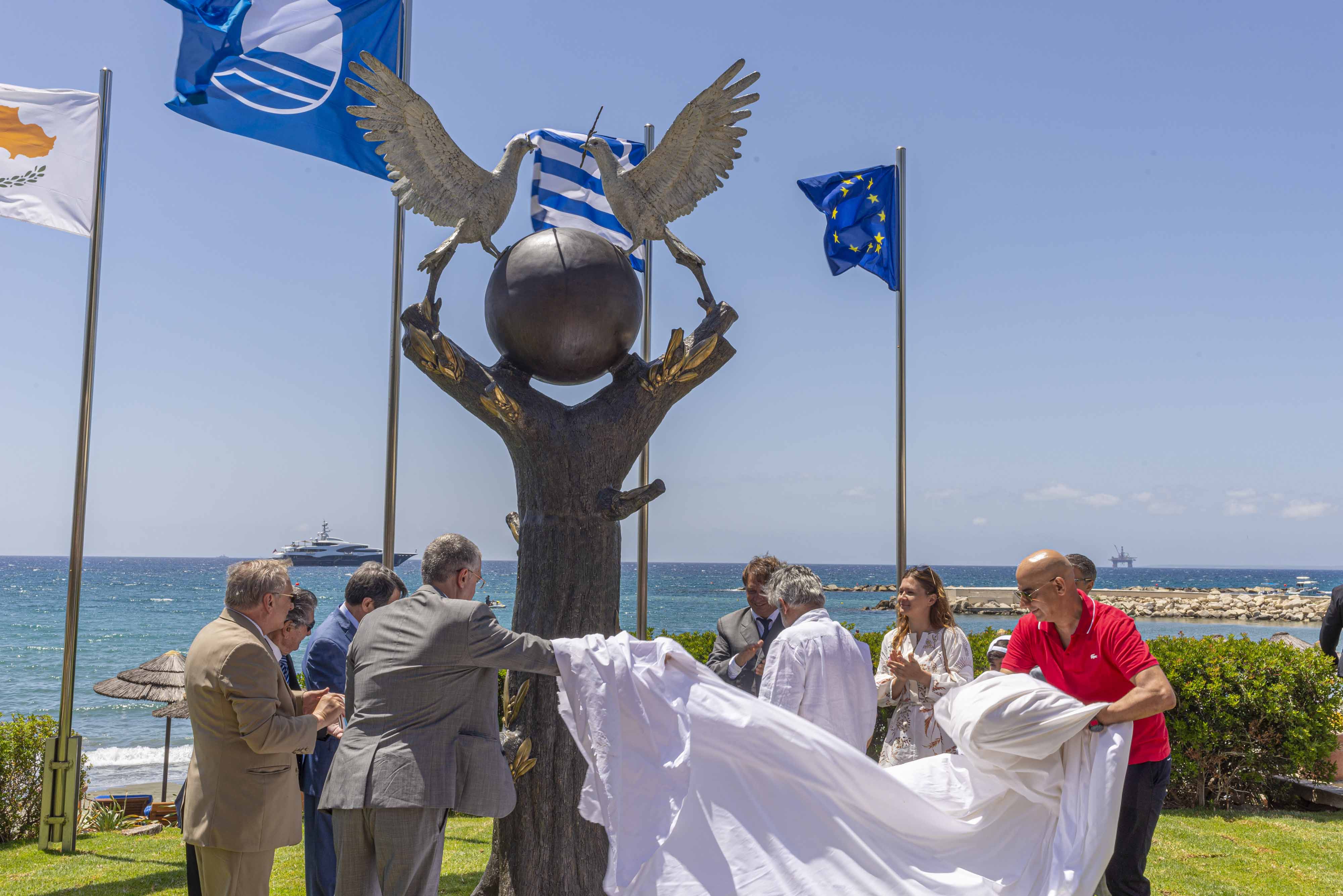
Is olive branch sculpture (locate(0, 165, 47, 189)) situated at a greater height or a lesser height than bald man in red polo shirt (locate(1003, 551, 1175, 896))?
greater

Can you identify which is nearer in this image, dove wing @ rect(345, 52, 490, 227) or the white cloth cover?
the white cloth cover

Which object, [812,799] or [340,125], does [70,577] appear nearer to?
[340,125]

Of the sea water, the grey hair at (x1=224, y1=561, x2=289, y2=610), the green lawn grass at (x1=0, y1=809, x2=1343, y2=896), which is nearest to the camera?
the grey hair at (x1=224, y1=561, x2=289, y2=610)

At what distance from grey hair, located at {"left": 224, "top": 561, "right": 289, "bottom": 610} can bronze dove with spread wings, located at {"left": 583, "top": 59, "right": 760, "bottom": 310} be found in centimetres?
288

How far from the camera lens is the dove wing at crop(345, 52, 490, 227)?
17.6ft

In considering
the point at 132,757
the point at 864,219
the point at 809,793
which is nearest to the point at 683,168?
the point at 809,793

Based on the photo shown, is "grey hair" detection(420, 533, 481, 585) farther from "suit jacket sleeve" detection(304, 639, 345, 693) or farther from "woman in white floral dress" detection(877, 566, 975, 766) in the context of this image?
"woman in white floral dress" detection(877, 566, 975, 766)

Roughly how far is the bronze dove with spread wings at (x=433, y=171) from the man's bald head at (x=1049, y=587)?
11.3ft

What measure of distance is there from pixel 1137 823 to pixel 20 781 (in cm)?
795

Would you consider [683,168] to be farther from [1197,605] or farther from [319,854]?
[1197,605]

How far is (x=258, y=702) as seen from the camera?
3713 millimetres

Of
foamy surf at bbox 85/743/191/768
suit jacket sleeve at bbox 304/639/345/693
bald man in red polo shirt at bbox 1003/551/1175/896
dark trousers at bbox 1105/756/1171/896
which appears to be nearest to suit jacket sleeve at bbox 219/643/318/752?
suit jacket sleeve at bbox 304/639/345/693

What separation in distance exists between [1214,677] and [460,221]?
7.32 metres

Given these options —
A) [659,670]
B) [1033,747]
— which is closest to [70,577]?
[659,670]
